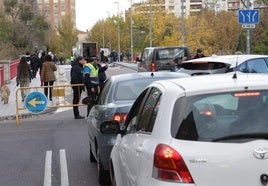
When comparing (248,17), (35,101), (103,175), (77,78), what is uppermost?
(248,17)

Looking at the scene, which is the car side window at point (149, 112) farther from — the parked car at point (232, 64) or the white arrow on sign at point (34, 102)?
the white arrow on sign at point (34, 102)

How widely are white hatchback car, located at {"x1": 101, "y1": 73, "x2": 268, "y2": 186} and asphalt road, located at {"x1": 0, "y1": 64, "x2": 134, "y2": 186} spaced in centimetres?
379

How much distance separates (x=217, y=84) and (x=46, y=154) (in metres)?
6.79

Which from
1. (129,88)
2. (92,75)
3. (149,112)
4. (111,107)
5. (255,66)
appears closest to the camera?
(149,112)

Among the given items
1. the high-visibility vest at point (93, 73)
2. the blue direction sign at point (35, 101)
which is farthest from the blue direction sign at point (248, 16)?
the blue direction sign at point (35, 101)

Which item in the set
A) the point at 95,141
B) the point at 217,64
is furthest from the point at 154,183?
the point at 217,64

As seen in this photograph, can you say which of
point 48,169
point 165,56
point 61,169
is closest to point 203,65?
point 61,169

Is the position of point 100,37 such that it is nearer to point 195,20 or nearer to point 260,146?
point 195,20

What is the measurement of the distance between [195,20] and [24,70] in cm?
4834

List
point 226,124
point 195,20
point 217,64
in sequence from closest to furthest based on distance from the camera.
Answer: point 226,124, point 217,64, point 195,20

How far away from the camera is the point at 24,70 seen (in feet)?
70.1

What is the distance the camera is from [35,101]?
16547 millimetres

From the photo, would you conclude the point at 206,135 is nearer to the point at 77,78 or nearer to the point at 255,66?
the point at 255,66

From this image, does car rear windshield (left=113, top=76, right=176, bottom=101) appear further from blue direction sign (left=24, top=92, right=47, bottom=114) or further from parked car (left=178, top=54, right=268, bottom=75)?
blue direction sign (left=24, top=92, right=47, bottom=114)
